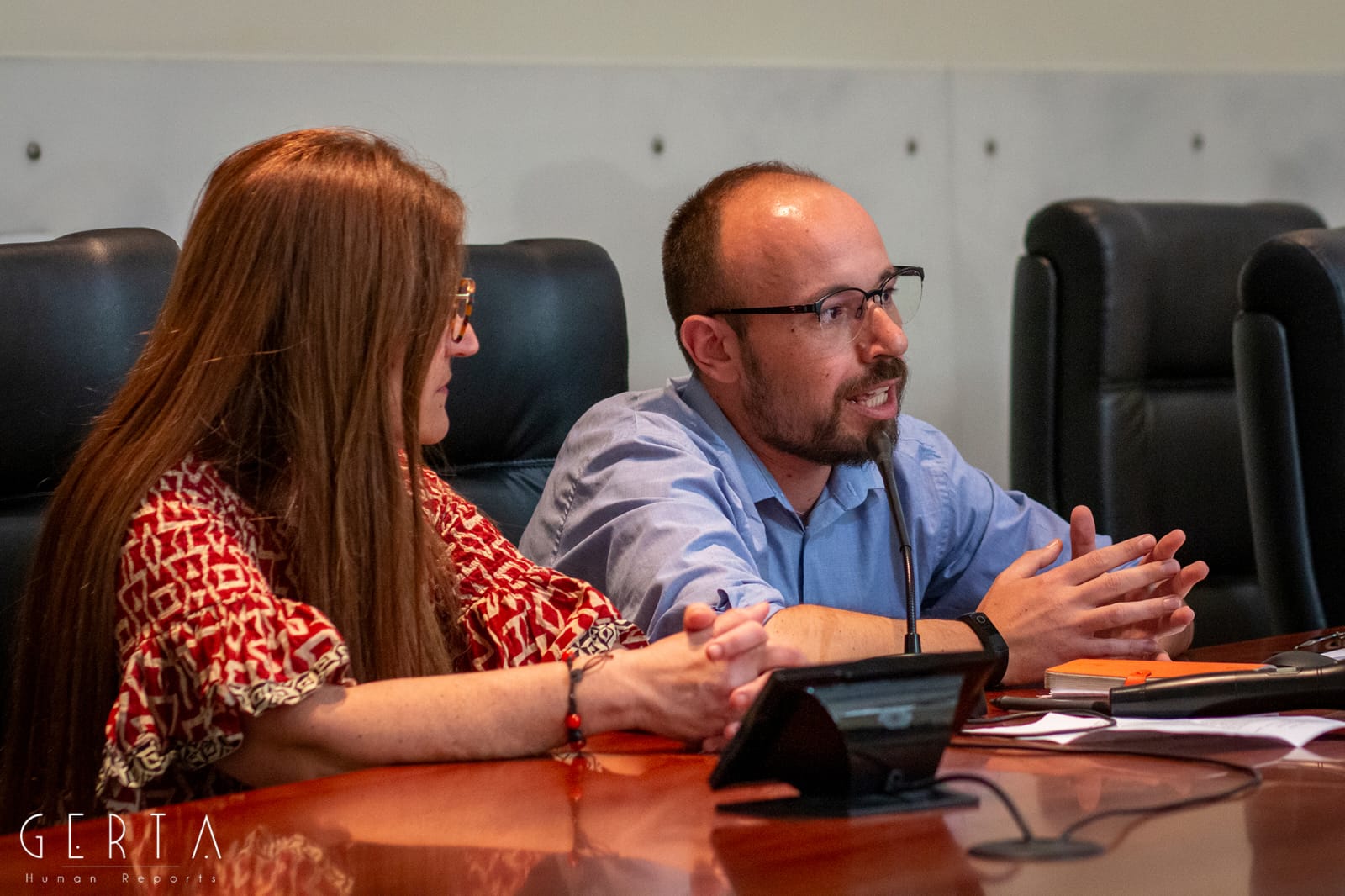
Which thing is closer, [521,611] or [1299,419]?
[521,611]

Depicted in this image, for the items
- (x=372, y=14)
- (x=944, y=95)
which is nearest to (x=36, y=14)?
Result: (x=372, y=14)

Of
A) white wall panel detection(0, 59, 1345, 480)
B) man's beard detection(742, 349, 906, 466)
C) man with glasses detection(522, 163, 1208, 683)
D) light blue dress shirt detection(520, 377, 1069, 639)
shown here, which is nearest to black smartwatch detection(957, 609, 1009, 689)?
man with glasses detection(522, 163, 1208, 683)

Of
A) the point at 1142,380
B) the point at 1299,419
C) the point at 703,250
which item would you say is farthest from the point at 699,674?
the point at 1142,380

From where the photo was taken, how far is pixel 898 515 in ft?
4.74

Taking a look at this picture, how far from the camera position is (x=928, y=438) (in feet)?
6.25

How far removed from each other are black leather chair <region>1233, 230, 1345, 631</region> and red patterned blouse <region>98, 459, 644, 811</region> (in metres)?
1.44

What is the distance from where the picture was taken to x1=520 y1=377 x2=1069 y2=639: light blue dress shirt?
1437 millimetres

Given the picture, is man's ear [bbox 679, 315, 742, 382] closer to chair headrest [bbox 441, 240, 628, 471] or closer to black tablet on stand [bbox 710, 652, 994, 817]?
chair headrest [bbox 441, 240, 628, 471]

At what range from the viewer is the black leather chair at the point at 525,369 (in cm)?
186

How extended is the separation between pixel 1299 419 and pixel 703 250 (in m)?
0.89

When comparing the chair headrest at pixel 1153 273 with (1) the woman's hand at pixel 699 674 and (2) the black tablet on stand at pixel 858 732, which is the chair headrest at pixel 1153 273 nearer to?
(1) the woman's hand at pixel 699 674

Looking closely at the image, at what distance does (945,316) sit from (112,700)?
6.31 feet

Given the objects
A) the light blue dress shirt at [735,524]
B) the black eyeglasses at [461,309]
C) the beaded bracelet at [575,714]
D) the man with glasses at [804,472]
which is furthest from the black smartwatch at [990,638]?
the black eyeglasses at [461,309]

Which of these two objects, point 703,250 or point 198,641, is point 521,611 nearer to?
point 198,641
